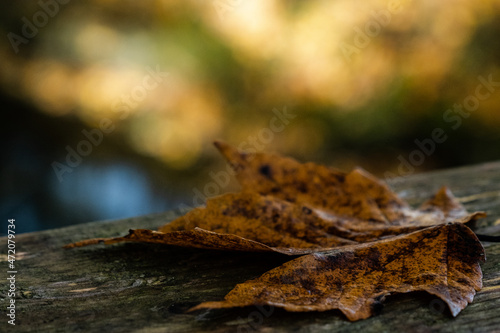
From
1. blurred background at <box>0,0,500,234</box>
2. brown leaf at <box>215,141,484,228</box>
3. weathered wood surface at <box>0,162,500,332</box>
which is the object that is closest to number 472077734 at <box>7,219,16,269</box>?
weathered wood surface at <box>0,162,500,332</box>

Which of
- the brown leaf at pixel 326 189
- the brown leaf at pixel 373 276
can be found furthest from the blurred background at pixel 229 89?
the brown leaf at pixel 373 276

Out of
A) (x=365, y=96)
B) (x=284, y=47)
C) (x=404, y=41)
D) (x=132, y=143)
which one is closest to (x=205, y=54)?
(x=284, y=47)

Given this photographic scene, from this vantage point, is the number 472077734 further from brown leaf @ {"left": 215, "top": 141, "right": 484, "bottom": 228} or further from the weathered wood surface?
brown leaf @ {"left": 215, "top": 141, "right": 484, "bottom": 228}

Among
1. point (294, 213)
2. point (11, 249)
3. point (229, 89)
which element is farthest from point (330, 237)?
point (229, 89)

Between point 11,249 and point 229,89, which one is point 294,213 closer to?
point 11,249

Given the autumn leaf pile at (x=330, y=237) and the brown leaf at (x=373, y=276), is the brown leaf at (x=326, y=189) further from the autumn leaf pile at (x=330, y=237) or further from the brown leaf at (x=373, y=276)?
the brown leaf at (x=373, y=276)
